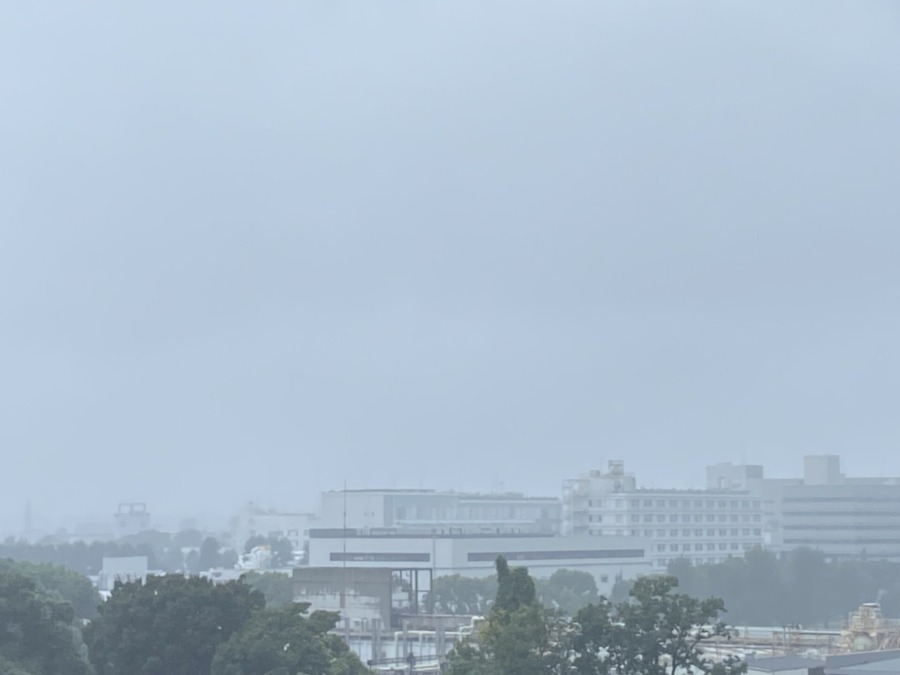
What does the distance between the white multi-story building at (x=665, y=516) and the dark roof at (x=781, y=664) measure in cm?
7768

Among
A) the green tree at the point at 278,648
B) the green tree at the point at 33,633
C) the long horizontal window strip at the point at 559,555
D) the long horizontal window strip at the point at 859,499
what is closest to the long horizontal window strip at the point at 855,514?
the long horizontal window strip at the point at 859,499

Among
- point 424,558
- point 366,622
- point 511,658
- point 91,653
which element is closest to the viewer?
point 511,658

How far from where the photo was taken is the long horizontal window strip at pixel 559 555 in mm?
114062

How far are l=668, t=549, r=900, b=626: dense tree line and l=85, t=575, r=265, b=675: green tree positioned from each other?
71.1 metres

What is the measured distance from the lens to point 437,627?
6488 centimetres

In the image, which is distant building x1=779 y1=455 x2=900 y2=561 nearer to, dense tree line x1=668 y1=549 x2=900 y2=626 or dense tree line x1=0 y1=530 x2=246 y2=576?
dense tree line x1=668 y1=549 x2=900 y2=626

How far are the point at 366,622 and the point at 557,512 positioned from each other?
97.4 metres

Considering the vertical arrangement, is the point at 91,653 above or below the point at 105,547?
→ below

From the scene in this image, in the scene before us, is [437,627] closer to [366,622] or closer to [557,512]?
[366,622]

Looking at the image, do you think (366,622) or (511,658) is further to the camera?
(366,622)

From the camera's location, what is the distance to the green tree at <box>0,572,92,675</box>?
128 feet

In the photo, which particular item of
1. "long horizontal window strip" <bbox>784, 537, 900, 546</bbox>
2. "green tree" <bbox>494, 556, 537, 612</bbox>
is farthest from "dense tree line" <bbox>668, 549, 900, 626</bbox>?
"green tree" <bbox>494, 556, 537, 612</bbox>

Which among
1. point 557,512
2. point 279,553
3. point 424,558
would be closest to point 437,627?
point 424,558

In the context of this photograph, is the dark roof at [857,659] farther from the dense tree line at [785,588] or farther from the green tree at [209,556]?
the green tree at [209,556]
